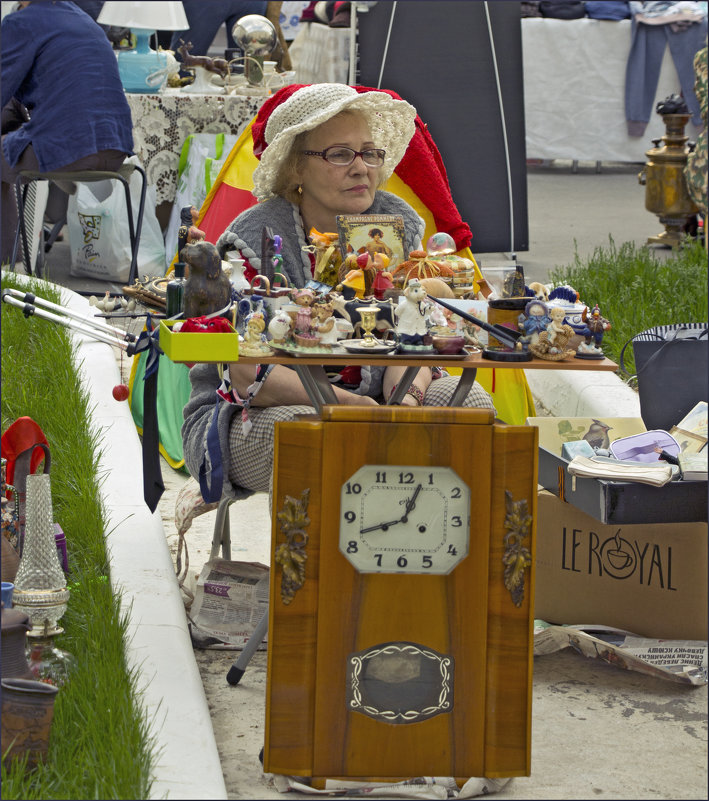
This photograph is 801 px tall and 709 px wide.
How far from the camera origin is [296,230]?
304 centimetres

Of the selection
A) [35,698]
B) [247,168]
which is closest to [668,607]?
[35,698]

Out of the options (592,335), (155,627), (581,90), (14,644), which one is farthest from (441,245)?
(581,90)

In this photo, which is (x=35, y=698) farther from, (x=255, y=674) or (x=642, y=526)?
(x=642, y=526)

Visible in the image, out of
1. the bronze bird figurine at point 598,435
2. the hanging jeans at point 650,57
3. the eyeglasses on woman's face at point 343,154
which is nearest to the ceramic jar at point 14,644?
the eyeglasses on woman's face at point 343,154

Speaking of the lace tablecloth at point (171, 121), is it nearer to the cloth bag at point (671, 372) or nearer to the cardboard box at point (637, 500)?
the cloth bag at point (671, 372)

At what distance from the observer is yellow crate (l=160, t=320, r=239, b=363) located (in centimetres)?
221

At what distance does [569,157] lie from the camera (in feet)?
35.7

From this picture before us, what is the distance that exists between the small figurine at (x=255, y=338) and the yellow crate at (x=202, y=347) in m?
0.07

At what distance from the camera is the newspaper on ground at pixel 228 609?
9.64ft

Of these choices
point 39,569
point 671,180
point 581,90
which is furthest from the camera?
point 581,90

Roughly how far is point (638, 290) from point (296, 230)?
284cm

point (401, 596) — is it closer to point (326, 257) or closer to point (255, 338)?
point (255, 338)

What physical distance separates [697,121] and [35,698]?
9879mm

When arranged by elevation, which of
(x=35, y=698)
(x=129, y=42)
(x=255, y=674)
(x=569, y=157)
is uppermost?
(x=129, y=42)
